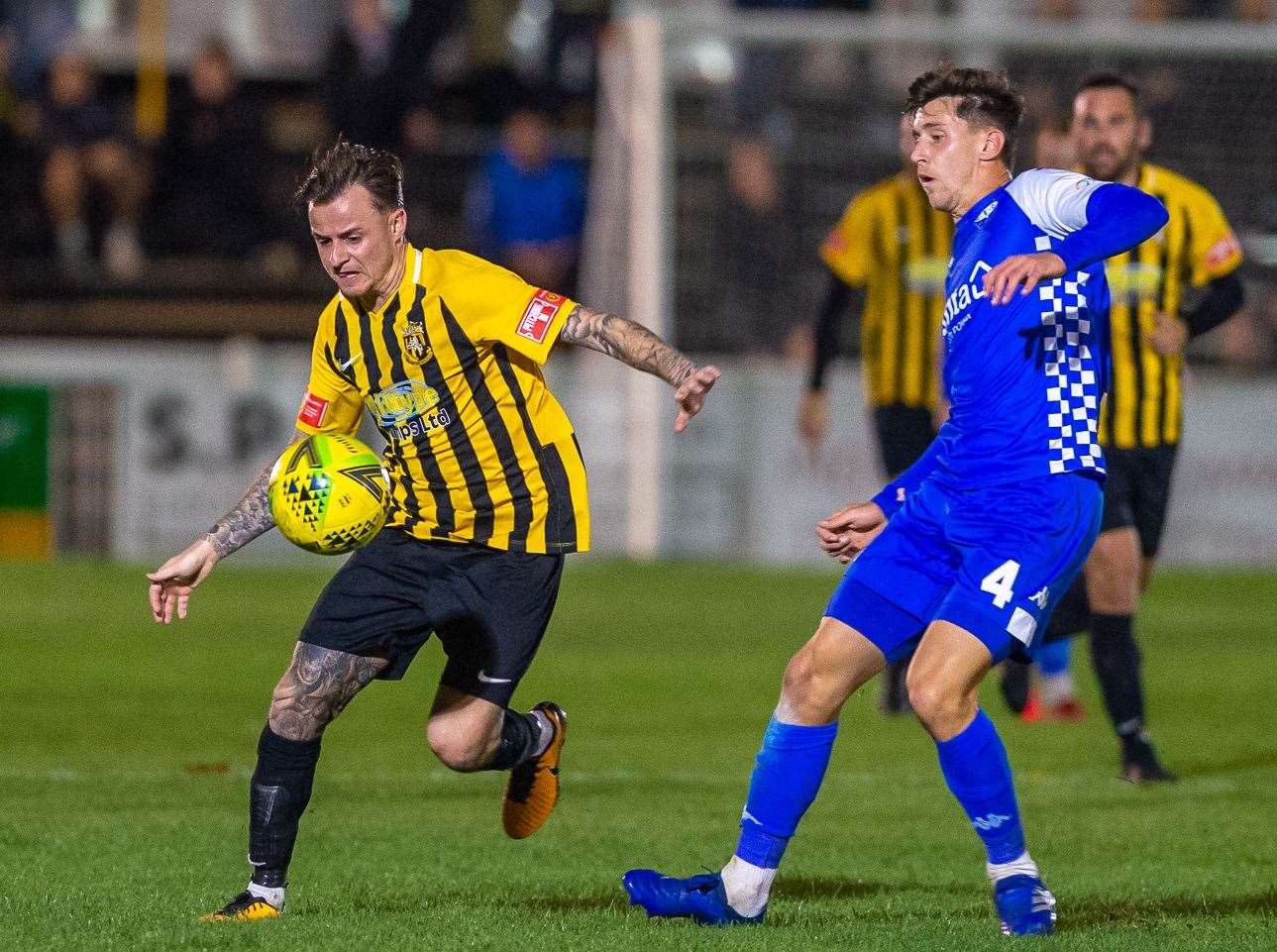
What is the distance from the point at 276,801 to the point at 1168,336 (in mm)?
3812

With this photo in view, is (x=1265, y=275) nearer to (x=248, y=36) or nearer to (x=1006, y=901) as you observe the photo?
(x=248, y=36)

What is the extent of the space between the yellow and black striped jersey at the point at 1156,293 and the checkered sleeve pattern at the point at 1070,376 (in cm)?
301

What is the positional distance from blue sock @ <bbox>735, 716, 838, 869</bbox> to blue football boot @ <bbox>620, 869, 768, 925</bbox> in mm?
113

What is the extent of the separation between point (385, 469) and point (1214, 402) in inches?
432

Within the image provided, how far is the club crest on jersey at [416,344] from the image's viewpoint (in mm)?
5402

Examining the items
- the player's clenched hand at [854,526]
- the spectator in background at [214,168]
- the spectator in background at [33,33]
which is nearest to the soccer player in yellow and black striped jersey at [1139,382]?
the player's clenched hand at [854,526]

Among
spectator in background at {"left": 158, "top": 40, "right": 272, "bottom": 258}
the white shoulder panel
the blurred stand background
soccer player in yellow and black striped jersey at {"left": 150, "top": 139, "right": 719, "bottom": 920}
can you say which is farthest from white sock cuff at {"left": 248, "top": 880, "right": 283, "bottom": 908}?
spectator in background at {"left": 158, "top": 40, "right": 272, "bottom": 258}

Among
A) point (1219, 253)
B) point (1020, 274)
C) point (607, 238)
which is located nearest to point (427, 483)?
point (1020, 274)

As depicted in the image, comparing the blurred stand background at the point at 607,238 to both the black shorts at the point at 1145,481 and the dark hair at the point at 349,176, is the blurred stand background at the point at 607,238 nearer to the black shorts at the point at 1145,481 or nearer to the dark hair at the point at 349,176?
the black shorts at the point at 1145,481

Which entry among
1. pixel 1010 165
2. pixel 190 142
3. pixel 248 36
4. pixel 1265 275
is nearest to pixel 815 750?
pixel 1010 165

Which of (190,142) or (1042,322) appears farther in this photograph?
(190,142)

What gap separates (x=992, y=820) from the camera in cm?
486

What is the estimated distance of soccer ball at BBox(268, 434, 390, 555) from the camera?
5.04 meters

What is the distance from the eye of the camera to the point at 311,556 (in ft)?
52.4
